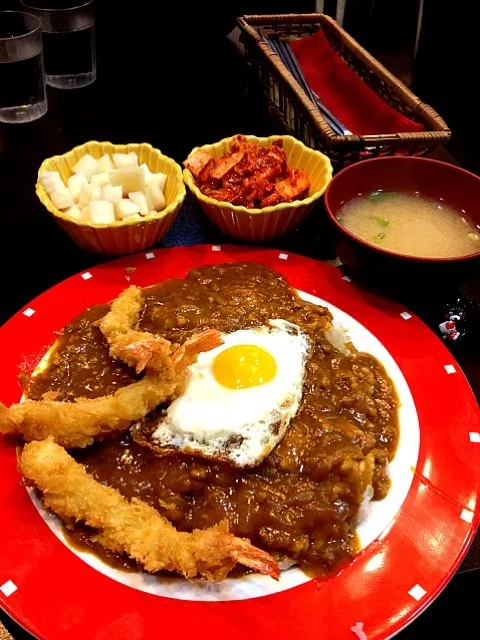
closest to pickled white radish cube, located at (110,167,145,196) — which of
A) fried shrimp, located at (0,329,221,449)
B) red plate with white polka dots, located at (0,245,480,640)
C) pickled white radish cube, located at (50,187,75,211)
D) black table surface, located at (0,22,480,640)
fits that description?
pickled white radish cube, located at (50,187,75,211)

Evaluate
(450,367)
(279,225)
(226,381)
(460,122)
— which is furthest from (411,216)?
(460,122)

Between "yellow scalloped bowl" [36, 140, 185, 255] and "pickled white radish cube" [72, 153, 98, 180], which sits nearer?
"yellow scalloped bowl" [36, 140, 185, 255]

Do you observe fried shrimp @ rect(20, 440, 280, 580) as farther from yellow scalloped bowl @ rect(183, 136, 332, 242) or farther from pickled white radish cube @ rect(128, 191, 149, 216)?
yellow scalloped bowl @ rect(183, 136, 332, 242)

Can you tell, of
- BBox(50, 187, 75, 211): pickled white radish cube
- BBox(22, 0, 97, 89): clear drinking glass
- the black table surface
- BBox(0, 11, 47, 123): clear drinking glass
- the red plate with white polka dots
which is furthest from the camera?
BBox(22, 0, 97, 89): clear drinking glass

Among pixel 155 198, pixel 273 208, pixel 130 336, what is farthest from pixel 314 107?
pixel 130 336

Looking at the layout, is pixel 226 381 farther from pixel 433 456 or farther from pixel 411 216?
pixel 411 216

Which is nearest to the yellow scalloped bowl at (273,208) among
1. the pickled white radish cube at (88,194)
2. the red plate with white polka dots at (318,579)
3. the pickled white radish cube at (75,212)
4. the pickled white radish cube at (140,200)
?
the pickled white radish cube at (140,200)

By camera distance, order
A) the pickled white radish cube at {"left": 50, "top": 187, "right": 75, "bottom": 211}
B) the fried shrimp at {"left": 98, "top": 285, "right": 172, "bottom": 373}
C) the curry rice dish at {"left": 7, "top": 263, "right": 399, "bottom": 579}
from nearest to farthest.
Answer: the curry rice dish at {"left": 7, "top": 263, "right": 399, "bottom": 579}
the fried shrimp at {"left": 98, "top": 285, "right": 172, "bottom": 373}
the pickled white radish cube at {"left": 50, "top": 187, "right": 75, "bottom": 211}

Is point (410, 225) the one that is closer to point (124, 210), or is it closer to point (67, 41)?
point (124, 210)
